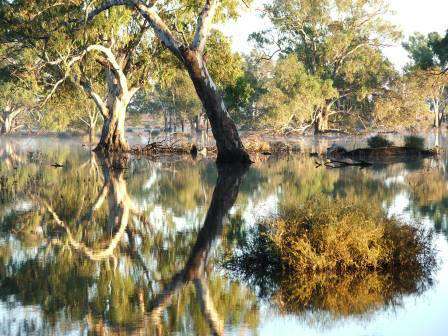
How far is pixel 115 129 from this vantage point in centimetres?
4741

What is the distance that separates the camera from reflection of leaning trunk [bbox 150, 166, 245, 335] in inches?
312

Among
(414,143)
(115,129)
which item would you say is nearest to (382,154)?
(414,143)

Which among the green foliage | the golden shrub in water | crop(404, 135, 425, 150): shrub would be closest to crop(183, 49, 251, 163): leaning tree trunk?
crop(404, 135, 425, 150): shrub

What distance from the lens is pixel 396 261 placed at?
10.3 metres

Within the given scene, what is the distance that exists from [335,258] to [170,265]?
245 cm

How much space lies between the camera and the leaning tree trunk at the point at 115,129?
4662cm

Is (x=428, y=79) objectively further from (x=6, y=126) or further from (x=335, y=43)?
(x=6, y=126)

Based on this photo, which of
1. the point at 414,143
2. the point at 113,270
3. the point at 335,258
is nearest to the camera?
the point at 335,258

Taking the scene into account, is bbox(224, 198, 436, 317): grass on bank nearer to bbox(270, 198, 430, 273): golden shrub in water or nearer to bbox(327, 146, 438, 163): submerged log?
bbox(270, 198, 430, 273): golden shrub in water

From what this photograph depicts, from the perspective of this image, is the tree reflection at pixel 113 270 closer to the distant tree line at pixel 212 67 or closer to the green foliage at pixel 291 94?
the distant tree line at pixel 212 67

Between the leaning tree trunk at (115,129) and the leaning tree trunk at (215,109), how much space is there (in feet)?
47.8

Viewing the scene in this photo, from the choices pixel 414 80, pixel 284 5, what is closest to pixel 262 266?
pixel 414 80

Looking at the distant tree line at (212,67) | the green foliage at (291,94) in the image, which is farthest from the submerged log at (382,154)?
the green foliage at (291,94)

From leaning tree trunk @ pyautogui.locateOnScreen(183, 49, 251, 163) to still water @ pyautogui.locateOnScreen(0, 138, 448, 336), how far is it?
9089 millimetres
